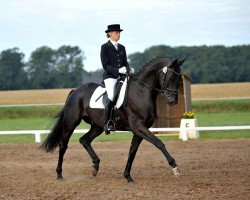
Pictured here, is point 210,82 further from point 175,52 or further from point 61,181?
point 61,181

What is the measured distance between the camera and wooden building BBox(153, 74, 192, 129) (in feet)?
68.9

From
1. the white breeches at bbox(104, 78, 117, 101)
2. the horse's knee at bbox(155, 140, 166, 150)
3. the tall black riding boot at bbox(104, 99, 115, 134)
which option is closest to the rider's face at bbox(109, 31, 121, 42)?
the white breeches at bbox(104, 78, 117, 101)

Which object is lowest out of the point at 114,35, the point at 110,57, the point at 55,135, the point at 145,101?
the point at 55,135

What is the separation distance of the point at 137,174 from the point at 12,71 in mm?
73064

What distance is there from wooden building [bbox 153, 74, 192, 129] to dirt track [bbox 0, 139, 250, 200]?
3308 mm

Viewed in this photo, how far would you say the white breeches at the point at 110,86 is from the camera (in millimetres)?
10211

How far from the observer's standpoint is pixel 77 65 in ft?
277

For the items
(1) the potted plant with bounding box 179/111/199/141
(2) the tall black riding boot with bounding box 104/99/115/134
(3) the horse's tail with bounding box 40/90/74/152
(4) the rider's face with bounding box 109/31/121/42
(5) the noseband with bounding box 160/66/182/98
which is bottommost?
(1) the potted plant with bounding box 179/111/199/141

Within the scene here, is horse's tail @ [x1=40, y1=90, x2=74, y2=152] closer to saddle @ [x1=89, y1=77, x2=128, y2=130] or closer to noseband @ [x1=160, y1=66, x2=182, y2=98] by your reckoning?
saddle @ [x1=89, y1=77, x2=128, y2=130]

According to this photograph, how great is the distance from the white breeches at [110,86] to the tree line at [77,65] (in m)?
52.5

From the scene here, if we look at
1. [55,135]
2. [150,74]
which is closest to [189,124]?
[55,135]

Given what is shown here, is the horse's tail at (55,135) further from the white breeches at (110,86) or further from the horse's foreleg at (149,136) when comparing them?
the horse's foreleg at (149,136)

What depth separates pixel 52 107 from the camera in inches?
1607

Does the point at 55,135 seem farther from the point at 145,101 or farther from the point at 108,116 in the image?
the point at 145,101
